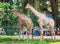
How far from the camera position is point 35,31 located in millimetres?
20438

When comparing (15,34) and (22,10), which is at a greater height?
(22,10)

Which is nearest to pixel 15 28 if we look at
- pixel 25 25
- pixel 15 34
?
pixel 15 34

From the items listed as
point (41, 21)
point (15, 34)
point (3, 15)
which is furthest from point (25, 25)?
point (3, 15)

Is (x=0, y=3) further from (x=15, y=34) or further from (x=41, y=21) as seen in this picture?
(x=41, y=21)

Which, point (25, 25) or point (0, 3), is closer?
point (25, 25)

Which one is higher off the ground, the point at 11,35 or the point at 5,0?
the point at 5,0

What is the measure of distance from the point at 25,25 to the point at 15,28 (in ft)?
10.5

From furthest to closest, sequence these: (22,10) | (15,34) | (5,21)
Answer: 1. (5,21)
2. (22,10)
3. (15,34)

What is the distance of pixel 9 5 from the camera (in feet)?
68.7

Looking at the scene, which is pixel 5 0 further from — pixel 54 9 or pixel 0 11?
pixel 54 9

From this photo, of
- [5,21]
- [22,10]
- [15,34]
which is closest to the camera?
[15,34]

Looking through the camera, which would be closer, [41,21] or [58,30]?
[41,21]

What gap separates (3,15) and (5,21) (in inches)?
22.7

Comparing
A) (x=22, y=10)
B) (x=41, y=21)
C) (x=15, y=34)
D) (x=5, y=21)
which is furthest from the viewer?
(x=5, y=21)
